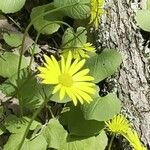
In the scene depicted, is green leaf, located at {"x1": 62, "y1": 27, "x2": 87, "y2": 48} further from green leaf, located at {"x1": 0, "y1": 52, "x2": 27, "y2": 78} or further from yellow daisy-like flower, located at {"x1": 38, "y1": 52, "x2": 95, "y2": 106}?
yellow daisy-like flower, located at {"x1": 38, "y1": 52, "x2": 95, "y2": 106}

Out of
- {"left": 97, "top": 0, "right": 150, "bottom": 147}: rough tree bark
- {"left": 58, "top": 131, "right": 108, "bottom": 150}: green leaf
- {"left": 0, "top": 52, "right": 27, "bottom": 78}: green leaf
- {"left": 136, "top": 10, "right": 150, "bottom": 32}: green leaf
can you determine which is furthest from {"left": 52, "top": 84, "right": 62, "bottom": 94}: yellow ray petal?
{"left": 136, "top": 10, "right": 150, "bottom": 32}: green leaf

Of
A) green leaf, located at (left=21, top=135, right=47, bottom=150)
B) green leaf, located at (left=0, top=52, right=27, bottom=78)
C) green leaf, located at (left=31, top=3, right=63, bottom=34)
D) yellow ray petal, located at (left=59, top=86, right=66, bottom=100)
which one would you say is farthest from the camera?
green leaf, located at (left=31, top=3, right=63, bottom=34)

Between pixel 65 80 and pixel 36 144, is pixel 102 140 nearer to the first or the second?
pixel 36 144

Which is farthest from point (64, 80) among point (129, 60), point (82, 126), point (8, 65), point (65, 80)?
point (129, 60)

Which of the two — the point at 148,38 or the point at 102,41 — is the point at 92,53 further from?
the point at 148,38

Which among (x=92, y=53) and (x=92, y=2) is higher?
(x=92, y=2)

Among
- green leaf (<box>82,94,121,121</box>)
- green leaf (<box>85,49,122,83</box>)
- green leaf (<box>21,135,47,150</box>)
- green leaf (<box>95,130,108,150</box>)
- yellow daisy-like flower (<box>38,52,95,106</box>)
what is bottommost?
green leaf (<box>95,130,108,150</box>)

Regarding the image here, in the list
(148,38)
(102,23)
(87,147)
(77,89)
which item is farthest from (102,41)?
(77,89)
